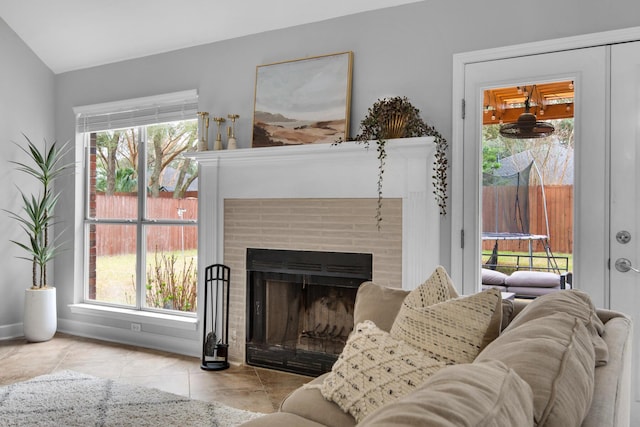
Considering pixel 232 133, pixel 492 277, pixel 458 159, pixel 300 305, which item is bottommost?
pixel 300 305

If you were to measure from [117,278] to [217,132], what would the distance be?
1.86m

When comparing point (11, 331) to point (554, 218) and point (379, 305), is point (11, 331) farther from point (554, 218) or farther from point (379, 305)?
point (554, 218)

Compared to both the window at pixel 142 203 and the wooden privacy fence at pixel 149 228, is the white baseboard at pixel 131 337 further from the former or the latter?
the wooden privacy fence at pixel 149 228

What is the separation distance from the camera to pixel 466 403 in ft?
2.19

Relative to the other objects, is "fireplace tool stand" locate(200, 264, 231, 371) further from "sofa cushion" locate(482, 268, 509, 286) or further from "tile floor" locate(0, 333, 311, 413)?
"sofa cushion" locate(482, 268, 509, 286)

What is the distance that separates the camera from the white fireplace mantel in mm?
3234

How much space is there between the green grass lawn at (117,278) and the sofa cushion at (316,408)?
125 inches

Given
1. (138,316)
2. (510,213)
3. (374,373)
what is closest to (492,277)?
(510,213)

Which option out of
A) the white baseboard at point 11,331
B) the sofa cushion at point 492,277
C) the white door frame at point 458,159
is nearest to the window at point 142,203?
the white baseboard at point 11,331

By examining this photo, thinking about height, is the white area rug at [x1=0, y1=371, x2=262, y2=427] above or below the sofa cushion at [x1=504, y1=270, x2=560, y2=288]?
below

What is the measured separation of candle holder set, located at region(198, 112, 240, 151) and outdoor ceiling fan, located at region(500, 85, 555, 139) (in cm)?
196

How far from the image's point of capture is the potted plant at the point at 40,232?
461 centimetres

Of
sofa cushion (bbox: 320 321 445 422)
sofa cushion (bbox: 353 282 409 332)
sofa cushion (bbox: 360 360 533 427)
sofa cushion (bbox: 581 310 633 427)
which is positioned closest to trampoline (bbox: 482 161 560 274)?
sofa cushion (bbox: 353 282 409 332)

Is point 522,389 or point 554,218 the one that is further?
point 554,218
